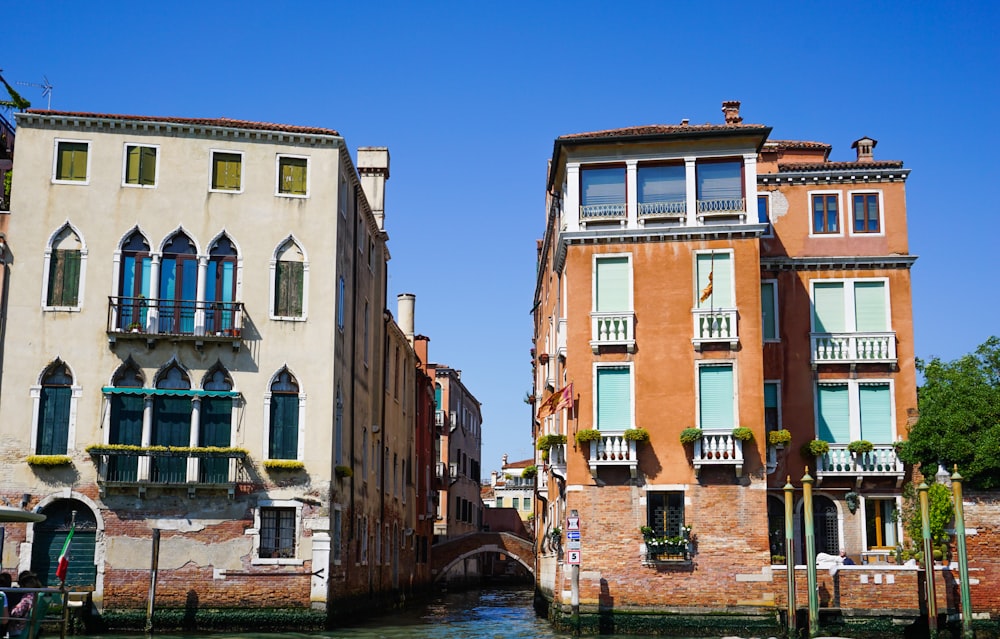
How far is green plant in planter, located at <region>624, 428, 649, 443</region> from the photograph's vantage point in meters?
24.6

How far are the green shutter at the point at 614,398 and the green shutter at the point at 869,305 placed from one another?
613cm

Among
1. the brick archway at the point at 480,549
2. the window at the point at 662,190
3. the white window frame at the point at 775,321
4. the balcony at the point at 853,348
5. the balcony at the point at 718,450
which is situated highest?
the window at the point at 662,190

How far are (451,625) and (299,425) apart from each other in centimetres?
764

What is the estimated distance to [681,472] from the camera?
81.4ft

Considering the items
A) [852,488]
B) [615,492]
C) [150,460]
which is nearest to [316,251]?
[150,460]

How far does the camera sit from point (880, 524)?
2659 cm

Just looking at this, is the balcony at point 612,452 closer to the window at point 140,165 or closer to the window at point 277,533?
the window at point 277,533

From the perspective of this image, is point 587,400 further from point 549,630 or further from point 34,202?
point 34,202

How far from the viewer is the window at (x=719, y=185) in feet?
84.6

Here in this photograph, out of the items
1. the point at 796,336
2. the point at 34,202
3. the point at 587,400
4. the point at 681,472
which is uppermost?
the point at 34,202

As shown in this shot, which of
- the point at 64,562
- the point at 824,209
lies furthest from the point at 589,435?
the point at 64,562

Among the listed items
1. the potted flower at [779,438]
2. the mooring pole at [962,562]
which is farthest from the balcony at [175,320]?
the mooring pole at [962,562]

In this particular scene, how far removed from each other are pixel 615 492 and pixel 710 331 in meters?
4.07

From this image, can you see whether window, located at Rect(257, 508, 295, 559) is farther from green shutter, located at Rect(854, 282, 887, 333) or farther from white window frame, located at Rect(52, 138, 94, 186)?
green shutter, located at Rect(854, 282, 887, 333)
